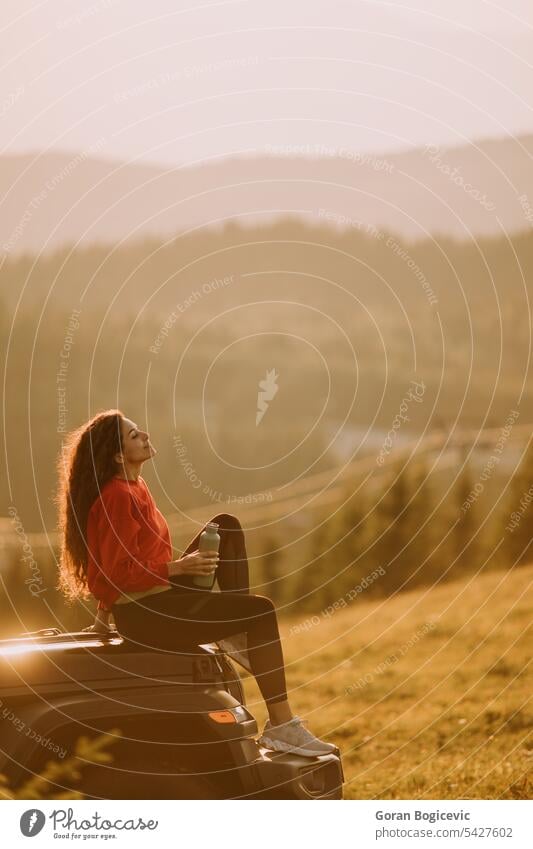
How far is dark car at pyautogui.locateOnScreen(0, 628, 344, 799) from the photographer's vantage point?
4145 millimetres

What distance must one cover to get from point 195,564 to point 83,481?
638 mm

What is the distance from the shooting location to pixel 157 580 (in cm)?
444

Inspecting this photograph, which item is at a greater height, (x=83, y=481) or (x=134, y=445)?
(x=134, y=445)

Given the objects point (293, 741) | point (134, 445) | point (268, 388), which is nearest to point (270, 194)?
point (268, 388)

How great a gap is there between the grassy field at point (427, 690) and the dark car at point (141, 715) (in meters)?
2.04

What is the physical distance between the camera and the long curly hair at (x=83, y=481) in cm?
459

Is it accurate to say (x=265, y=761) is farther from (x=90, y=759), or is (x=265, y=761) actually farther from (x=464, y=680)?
(x=464, y=680)

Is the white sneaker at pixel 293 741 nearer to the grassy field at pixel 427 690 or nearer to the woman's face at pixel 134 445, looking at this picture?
the woman's face at pixel 134 445

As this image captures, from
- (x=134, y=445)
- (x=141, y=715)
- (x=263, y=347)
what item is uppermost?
(x=263, y=347)

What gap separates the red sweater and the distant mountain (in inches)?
547
